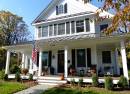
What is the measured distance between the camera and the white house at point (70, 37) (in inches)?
412

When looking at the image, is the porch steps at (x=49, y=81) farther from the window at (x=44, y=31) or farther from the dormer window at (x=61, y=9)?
the dormer window at (x=61, y=9)

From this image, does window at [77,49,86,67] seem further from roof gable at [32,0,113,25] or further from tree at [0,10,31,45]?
tree at [0,10,31,45]

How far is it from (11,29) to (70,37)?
20858mm

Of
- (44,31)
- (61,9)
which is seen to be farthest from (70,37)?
(61,9)

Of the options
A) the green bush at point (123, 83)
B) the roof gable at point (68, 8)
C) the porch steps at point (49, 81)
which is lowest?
the porch steps at point (49, 81)

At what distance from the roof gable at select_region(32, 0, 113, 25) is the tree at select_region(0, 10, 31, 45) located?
15.9m

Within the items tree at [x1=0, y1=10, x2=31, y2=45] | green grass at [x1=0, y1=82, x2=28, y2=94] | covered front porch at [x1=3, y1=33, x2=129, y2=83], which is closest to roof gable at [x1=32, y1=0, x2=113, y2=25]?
covered front porch at [x1=3, y1=33, x2=129, y2=83]

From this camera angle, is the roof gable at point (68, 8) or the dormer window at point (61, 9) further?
the dormer window at point (61, 9)

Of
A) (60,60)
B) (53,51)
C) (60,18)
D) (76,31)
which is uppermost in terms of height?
(60,18)

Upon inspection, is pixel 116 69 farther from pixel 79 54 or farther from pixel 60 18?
pixel 60 18

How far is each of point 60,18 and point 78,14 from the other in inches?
80.4

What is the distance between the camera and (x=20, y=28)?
2816 cm

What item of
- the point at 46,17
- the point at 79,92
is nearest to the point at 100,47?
the point at 79,92

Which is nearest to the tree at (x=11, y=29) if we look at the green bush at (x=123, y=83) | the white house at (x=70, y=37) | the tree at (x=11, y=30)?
the tree at (x=11, y=30)
